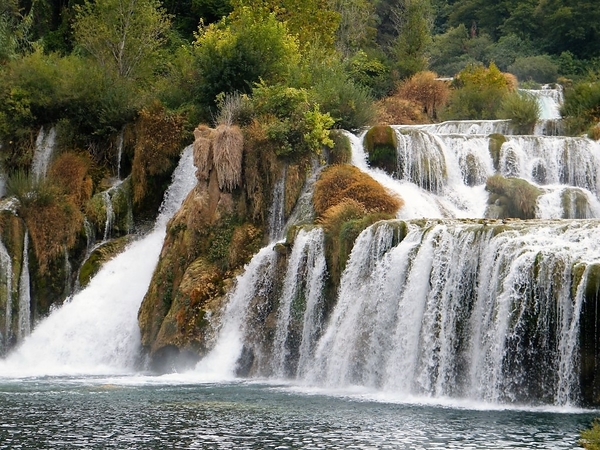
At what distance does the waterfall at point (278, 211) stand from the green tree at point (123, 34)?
47.8 ft

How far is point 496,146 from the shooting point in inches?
1325

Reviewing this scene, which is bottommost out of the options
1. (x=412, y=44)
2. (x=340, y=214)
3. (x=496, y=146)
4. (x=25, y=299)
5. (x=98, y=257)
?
(x=25, y=299)

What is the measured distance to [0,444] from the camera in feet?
57.3

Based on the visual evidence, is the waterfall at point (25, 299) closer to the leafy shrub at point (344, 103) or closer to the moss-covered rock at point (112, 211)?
the moss-covered rock at point (112, 211)

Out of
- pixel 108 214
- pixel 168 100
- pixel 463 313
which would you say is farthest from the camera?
pixel 168 100

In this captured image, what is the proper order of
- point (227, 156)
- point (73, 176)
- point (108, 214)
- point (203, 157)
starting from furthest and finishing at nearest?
1. point (73, 176)
2. point (108, 214)
3. point (203, 157)
4. point (227, 156)

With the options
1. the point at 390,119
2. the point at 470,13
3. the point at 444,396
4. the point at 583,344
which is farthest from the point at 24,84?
the point at 470,13

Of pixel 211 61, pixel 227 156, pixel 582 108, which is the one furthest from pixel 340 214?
pixel 582 108

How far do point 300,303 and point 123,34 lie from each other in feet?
68.3

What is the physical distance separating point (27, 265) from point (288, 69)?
11572 millimetres

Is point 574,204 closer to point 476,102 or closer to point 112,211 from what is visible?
point 112,211

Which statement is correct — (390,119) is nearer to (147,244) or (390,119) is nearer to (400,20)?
(147,244)

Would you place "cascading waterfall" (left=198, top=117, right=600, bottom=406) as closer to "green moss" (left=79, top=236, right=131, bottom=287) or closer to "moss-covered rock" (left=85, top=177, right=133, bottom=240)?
"green moss" (left=79, top=236, right=131, bottom=287)

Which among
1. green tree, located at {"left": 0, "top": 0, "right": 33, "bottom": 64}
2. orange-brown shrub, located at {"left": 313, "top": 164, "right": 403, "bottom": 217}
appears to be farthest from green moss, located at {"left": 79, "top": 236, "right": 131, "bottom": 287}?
green tree, located at {"left": 0, "top": 0, "right": 33, "bottom": 64}
